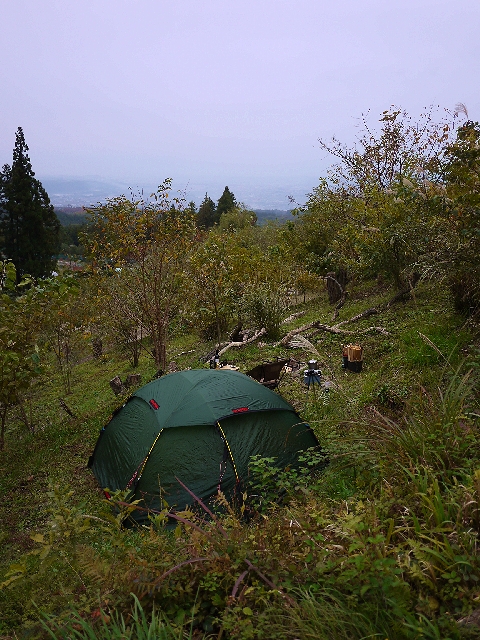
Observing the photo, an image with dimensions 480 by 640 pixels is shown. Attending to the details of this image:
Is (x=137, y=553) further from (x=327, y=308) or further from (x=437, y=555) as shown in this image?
(x=327, y=308)

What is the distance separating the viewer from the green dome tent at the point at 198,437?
17.0 feet

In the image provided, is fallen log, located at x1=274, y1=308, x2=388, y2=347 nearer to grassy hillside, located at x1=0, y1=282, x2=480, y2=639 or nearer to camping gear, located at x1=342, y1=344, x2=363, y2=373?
camping gear, located at x1=342, y1=344, x2=363, y2=373

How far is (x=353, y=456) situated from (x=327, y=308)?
11258mm

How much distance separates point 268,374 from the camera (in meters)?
7.81

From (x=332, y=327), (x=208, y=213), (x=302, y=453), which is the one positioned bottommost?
(x=302, y=453)

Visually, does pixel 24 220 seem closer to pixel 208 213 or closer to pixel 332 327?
pixel 332 327

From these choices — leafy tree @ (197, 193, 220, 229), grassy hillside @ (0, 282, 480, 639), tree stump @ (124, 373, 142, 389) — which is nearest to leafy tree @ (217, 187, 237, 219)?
leafy tree @ (197, 193, 220, 229)

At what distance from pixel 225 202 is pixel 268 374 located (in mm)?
54089

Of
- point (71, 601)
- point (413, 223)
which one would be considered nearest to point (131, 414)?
point (71, 601)

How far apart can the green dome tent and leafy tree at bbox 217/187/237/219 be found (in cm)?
5468

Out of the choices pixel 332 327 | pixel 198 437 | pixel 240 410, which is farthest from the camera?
pixel 332 327

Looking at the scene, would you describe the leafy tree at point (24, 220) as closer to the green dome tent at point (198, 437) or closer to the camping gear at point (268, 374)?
the camping gear at point (268, 374)

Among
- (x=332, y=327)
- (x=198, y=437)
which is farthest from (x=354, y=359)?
(x=198, y=437)

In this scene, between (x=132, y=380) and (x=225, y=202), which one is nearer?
(x=132, y=380)
